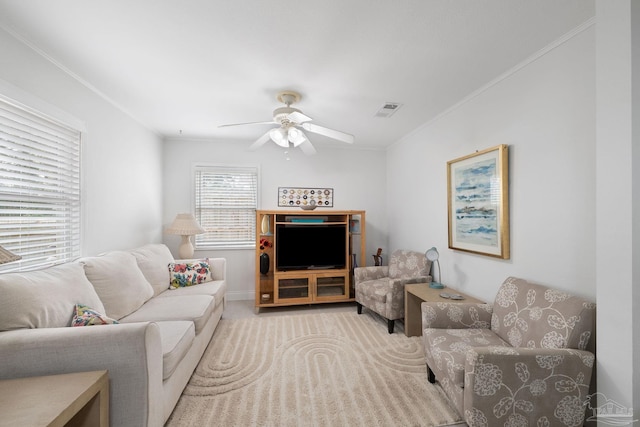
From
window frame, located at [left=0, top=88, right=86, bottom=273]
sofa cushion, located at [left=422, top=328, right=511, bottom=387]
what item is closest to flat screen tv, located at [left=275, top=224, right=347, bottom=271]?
sofa cushion, located at [left=422, top=328, right=511, bottom=387]

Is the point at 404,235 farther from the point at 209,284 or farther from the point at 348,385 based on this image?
the point at 209,284

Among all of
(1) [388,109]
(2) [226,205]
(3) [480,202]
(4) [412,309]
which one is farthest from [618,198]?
(2) [226,205]

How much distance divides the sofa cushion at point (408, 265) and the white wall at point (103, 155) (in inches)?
132

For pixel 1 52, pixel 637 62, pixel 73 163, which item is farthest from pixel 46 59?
pixel 637 62

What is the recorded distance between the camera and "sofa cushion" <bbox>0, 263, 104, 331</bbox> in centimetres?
136

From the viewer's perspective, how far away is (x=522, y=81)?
2.08 m

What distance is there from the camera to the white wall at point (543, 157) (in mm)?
1670

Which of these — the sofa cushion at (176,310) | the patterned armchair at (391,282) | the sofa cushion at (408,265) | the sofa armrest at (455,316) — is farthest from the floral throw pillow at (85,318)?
the sofa cushion at (408,265)

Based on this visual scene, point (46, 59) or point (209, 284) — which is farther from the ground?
point (46, 59)

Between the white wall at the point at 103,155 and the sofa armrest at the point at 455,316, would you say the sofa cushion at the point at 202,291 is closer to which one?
the white wall at the point at 103,155

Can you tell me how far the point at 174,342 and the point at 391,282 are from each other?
→ 220 centimetres

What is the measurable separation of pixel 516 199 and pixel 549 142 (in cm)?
47

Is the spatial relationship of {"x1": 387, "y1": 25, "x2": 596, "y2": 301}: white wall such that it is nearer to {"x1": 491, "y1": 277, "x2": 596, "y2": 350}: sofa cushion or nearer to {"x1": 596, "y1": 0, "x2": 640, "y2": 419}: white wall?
{"x1": 491, "y1": 277, "x2": 596, "y2": 350}: sofa cushion

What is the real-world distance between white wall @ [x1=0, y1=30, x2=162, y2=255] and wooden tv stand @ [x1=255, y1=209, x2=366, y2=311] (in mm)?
1486
